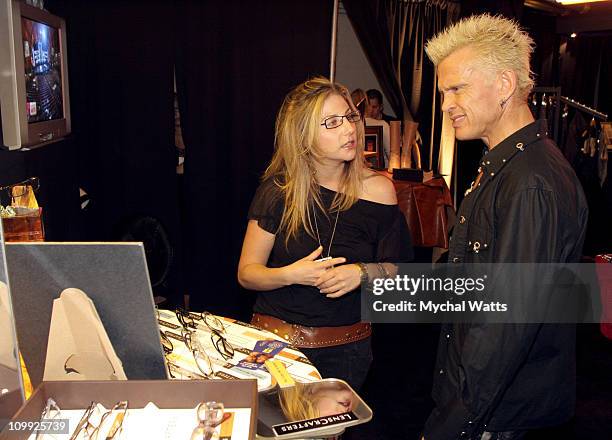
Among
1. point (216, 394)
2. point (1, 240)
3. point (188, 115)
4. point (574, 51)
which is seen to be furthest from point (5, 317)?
point (574, 51)

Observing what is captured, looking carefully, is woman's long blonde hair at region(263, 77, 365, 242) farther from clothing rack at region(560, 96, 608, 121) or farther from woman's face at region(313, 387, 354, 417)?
clothing rack at region(560, 96, 608, 121)

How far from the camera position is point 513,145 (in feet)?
4.99

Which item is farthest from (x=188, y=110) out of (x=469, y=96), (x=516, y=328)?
(x=516, y=328)

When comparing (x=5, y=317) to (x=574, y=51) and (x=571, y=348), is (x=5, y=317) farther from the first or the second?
(x=574, y=51)

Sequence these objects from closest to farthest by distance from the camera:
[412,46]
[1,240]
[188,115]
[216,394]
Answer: [1,240]
[216,394]
[188,115]
[412,46]

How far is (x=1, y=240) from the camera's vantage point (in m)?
0.88

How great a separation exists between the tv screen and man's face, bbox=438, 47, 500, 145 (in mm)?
1651

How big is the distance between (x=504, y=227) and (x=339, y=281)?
683 mm

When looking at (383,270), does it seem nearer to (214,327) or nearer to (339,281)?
(339,281)

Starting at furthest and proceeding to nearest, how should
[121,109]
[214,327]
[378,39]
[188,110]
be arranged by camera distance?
[378,39] → [188,110] → [121,109] → [214,327]

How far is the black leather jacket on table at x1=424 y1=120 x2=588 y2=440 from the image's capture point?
4.61ft

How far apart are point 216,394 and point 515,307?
716 millimetres

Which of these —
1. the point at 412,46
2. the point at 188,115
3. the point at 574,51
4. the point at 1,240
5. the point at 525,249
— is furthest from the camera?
the point at 574,51

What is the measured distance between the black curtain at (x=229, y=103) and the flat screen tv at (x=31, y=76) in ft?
3.64
